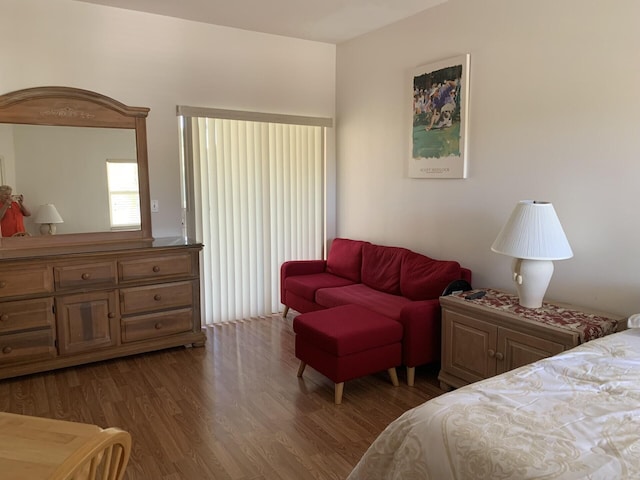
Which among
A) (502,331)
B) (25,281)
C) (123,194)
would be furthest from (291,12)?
(502,331)

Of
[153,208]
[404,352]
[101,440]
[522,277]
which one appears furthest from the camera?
[153,208]

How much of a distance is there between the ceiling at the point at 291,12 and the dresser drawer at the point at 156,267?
79.1 inches

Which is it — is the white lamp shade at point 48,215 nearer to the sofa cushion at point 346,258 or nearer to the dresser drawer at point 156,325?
the dresser drawer at point 156,325

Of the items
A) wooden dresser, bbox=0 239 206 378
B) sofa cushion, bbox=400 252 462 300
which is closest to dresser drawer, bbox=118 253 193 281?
wooden dresser, bbox=0 239 206 378

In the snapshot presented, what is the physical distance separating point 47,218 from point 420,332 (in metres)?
2.92

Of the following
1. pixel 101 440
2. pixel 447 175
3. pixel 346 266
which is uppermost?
pixel 447 175

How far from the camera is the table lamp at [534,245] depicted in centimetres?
270

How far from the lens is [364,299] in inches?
152

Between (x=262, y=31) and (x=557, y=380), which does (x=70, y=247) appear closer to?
(x=262, y=31)

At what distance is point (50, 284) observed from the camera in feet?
11.1

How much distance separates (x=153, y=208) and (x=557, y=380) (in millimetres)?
3481

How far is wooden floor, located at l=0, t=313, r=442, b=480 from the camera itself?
2.43m

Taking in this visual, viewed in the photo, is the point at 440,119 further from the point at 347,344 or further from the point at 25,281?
the point at 25,281

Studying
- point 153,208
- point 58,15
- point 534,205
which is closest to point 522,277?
point 534,205
